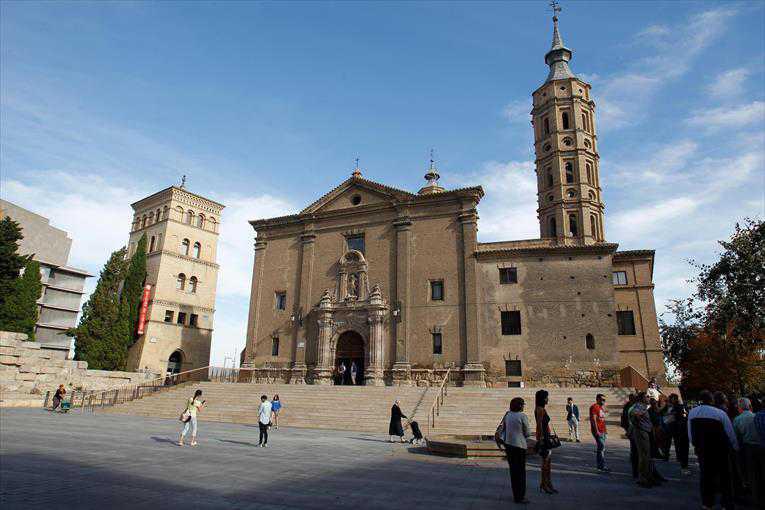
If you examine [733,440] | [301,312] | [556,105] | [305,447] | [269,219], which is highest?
[556,105]

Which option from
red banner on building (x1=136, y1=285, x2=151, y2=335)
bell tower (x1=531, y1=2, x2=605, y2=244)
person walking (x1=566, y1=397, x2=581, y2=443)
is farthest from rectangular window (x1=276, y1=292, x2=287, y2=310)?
person walking (x1=566, y1=397, x2=581, y2=443)

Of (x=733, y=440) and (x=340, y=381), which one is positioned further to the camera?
(x=340, y=381)

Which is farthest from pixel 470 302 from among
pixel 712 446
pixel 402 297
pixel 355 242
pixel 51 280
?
pixel 51 280

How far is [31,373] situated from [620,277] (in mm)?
36526

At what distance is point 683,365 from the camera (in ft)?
126

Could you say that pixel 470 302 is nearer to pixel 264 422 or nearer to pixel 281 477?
pixel 264 422

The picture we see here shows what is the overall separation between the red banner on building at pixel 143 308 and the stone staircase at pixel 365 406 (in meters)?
15.0

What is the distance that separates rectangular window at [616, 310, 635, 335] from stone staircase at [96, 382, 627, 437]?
747 centimetres

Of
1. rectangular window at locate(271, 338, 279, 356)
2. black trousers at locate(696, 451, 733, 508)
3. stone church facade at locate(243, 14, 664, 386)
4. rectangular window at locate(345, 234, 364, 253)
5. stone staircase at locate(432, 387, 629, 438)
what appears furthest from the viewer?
rectangular window at locate(345, 234, 364, 253)

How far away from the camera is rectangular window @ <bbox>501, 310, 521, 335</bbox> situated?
92.4 feet

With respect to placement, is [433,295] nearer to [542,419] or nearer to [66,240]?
[542,419]

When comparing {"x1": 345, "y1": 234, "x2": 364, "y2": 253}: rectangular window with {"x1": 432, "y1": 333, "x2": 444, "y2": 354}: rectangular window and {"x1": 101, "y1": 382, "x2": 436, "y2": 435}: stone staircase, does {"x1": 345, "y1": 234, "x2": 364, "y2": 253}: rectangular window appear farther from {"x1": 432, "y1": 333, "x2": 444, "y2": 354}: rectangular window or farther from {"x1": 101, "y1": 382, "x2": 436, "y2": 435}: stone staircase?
{"x1": 101, "y1": 382, "x2": 436, "y2": 435}: stone staircase

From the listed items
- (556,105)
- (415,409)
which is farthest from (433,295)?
(556,105)

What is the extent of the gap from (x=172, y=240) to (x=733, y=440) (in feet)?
147
